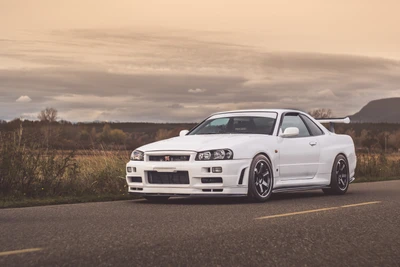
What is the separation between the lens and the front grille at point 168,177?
1153 cm

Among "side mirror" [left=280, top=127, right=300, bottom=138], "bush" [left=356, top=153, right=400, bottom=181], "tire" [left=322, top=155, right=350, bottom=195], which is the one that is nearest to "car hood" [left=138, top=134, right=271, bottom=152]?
"side mirror" [left=280, top=127, right=300, bottom=138]

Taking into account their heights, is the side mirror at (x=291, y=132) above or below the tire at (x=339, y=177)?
above

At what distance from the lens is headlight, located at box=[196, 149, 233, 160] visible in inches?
455

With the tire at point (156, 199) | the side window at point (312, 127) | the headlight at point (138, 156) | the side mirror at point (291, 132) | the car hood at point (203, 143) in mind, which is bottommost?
the tire at point (156, 199)

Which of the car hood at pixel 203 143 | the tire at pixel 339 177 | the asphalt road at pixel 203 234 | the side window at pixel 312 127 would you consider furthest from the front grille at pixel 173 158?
the tire at pixel 339 177

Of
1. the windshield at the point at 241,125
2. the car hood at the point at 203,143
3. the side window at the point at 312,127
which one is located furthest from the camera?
the side window at the point at 312,127

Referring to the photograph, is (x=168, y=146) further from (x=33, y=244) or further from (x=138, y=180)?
(x=33, y=244)

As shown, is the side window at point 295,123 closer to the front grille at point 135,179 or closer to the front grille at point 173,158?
the front grille at point 173,158

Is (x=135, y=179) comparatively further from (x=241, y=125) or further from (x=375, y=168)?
(x=375, y=168)

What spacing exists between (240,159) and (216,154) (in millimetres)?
407

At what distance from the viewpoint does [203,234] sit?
7.63 meters

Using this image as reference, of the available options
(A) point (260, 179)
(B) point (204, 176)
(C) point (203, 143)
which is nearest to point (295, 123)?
(A) point (260, 179)

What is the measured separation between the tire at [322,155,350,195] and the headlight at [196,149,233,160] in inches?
131

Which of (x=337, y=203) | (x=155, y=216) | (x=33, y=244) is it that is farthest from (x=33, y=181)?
(x=33, y=244)
